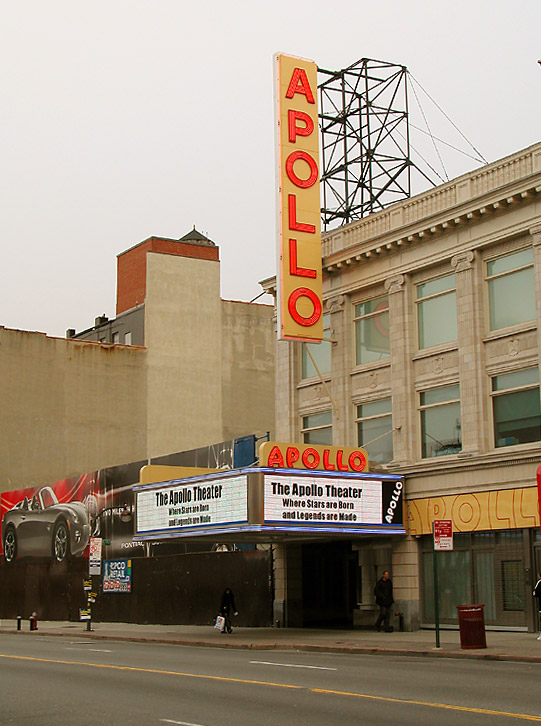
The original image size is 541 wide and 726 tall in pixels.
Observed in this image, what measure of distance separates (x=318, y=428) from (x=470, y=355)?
7.78 metres

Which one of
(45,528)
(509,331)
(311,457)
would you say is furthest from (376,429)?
(45,528)

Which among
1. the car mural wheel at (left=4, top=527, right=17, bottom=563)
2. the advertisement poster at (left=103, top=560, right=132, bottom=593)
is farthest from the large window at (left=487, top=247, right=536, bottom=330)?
the car mural wheel at (left=4, top=527, right=17, bottom=563)

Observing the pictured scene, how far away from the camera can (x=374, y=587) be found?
33.3 meters

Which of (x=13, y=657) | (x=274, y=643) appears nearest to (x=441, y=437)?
(x=274, y=643)

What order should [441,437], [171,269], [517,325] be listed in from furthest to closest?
[171,269]
[441,437]
[517,325]

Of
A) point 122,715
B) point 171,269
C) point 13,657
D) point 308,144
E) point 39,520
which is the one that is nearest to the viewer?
point 122,715

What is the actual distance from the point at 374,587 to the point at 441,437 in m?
5.33

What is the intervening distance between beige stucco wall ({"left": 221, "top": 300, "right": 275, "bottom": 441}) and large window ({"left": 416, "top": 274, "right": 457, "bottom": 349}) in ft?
91.9

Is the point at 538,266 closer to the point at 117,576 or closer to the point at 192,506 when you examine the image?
the point at 192,506

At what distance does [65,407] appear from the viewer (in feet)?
189

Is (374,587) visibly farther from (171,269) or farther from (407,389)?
(171,269)

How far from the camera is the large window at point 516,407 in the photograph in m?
29.8

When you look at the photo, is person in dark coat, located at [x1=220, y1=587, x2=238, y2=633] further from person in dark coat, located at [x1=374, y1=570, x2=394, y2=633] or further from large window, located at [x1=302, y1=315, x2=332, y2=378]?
large window, located at [x1=302, y1=315, x2=332, y2=378]

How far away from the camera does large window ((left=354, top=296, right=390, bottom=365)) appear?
3522 centimetres
